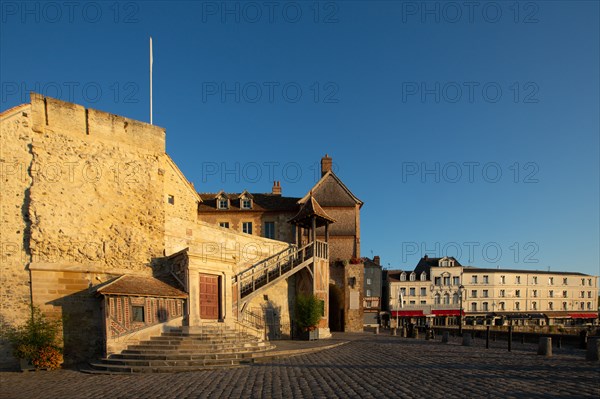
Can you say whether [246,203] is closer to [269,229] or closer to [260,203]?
[260,203]

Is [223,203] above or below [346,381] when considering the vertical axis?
above

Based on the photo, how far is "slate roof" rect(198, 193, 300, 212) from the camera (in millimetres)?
30656

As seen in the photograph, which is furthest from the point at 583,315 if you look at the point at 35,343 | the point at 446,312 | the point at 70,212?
the point at 35,343

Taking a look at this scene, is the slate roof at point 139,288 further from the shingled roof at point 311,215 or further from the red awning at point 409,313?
the red awning at point 409,313

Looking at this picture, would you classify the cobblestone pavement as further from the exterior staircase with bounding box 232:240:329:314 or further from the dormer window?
the dormer window

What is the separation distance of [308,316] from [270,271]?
319 cm

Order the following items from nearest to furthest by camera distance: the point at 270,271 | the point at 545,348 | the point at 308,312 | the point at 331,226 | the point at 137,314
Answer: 1. the point at 137,314
2. the point at 545,348
3. the point at 308,312
4. the point at 270,271
5. the point at 331,226

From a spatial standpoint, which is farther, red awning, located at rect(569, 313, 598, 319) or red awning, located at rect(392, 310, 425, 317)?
red awning, located at rect(569, 313, 598, 319)

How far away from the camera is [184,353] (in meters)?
13.8

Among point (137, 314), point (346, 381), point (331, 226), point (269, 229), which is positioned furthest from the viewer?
point (331, 226)

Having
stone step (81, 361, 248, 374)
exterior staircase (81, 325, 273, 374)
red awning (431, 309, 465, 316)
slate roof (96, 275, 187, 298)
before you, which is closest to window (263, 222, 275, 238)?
slate roof (96, 275, 187, 298)

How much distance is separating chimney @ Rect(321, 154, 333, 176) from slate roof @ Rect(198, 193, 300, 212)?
3.99 metres

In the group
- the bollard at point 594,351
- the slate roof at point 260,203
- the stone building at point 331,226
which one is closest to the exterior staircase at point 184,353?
the bollard at point 594,351

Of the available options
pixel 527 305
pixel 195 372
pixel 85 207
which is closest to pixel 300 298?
pixel 195 372
